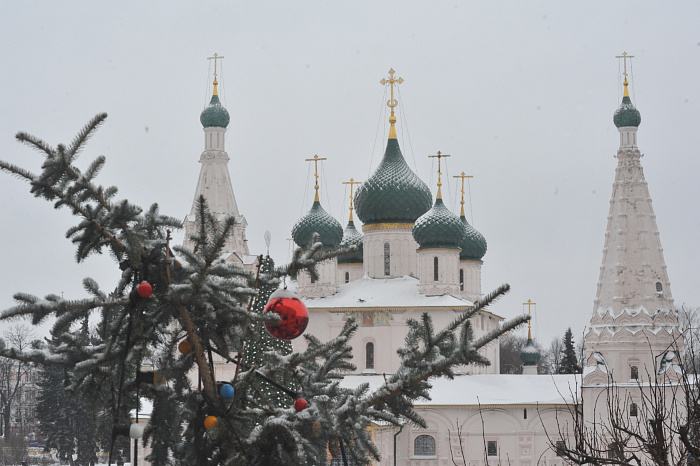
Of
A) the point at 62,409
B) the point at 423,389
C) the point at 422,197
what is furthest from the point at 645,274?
the point at 423,389

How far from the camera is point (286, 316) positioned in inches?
213

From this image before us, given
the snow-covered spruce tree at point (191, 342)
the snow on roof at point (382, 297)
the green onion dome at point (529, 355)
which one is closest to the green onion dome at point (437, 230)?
the snow on roof at point (382, 297)

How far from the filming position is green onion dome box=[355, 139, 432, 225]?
37.4m

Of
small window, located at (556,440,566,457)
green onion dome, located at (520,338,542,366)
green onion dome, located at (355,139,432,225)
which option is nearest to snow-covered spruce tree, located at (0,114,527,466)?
small window, located at (556,440,566,457)

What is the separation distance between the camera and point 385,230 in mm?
37656

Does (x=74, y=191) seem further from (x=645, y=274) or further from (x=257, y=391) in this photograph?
(x=645, y=274)

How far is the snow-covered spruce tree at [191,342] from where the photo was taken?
4.99m

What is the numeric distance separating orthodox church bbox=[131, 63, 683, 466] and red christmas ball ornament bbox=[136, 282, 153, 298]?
2321cm

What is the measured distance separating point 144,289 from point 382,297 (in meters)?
30.9

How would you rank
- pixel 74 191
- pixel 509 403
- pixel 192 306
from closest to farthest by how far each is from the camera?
pixel 74 191 < pixel 192 306 < pixel 509 403

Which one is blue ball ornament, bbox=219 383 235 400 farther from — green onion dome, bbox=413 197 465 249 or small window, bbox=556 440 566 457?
green onion dome, bbox=413 197 465 249

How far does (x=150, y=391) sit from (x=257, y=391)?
23.2 inches

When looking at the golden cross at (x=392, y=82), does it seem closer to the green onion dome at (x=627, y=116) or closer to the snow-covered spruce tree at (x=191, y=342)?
the green onion dome at (x=627, y=116)

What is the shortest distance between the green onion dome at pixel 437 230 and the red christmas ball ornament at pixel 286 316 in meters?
30.1
